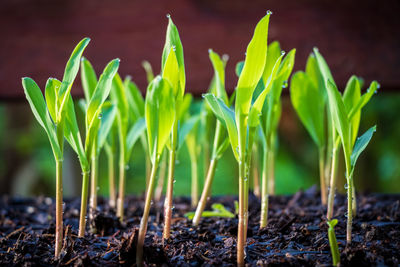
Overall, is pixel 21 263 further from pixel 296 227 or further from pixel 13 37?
pixel 13 37

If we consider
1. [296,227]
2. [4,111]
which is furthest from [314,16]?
[4,111]

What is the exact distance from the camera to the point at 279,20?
124cm

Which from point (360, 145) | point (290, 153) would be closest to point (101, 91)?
point (360, 145)

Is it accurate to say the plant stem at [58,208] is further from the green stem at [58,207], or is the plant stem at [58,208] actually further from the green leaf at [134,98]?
the green leaf at [134,98]

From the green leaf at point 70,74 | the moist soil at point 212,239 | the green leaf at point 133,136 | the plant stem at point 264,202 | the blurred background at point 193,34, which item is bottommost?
the moist soil at point 212,239

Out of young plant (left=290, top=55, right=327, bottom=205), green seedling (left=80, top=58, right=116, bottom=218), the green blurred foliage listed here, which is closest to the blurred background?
young plant (left=290, top=55, right=327, bottom=205)

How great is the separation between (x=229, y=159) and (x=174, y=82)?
299 centimetres

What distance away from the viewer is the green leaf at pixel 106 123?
33.3 inches

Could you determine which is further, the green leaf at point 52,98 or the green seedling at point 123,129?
the green seedling at point 123,129

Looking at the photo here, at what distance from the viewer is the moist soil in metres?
0.59

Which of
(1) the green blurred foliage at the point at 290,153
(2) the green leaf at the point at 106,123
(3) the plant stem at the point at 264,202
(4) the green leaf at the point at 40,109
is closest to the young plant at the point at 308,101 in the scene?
(3) the plant stem at the point at 264,202

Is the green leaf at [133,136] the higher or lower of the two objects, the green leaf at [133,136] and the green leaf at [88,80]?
the lower

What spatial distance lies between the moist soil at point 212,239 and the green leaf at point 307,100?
207mm

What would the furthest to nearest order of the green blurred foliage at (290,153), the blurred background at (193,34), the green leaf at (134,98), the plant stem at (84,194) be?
the green blurred foliage at (290,153), the blurred background at (193,34), the green leaf at (134,98), the plant stem at (84,194)
